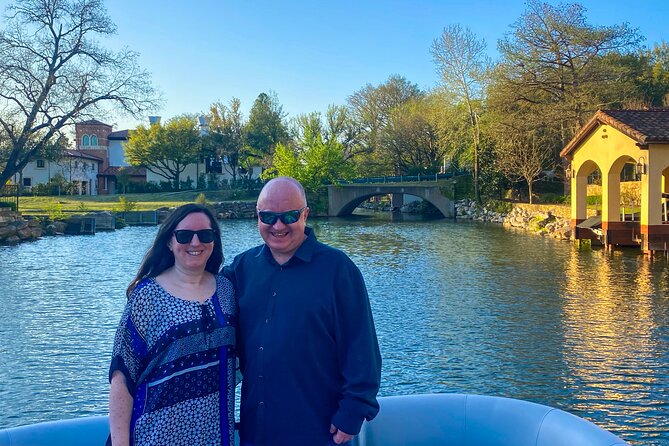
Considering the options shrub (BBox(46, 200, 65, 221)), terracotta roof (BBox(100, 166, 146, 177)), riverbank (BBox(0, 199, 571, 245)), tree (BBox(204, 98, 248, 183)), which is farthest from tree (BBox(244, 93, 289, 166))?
shrub (BBox(46, 200, 65, 221))

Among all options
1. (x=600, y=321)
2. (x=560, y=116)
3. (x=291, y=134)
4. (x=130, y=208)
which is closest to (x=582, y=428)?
(x=600, y=321)

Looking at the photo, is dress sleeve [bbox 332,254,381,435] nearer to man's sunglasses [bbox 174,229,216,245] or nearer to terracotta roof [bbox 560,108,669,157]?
man's sunglasses [bbox 174,229,216,245]

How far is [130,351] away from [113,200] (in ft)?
159

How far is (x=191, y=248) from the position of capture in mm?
2787

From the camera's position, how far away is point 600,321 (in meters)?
10.7

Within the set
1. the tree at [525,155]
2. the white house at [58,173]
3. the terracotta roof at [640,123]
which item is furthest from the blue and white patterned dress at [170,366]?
the white house at [58,173]

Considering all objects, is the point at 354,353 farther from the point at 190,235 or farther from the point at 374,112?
the point at 374,112

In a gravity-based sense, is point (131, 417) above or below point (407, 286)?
above

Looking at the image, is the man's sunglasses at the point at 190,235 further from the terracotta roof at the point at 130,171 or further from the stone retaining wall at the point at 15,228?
the terracotta roof at the point at 130,171

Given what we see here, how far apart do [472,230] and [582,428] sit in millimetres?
29156

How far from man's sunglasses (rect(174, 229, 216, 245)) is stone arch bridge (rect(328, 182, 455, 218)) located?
42932mm

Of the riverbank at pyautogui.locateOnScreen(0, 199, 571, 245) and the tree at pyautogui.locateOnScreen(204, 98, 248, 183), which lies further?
the tree at pyautogui.locateOnScreen(204, 98, 248, 183)

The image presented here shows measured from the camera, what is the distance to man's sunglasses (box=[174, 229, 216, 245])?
2799 millimetres

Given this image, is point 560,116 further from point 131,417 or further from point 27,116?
point 131,417
